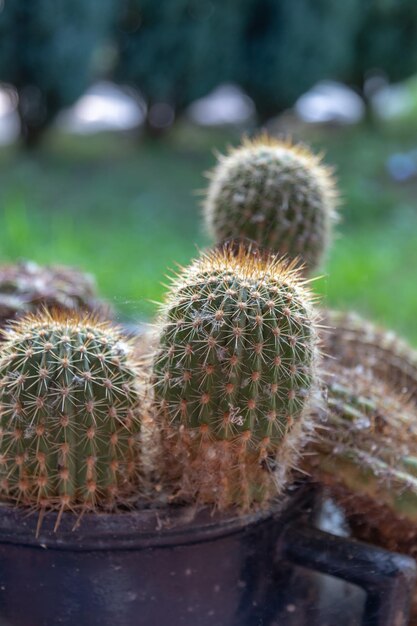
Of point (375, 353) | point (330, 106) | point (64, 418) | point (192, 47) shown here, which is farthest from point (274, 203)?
point (330, 106)

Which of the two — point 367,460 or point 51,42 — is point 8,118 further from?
point 367,460

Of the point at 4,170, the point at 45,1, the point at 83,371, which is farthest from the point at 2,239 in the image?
the point at 83,371

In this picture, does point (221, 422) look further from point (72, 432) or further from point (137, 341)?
point (137, 341)

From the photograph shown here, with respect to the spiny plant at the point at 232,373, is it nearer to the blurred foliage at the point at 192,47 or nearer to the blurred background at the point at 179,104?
the blurred background at the point at 179,104

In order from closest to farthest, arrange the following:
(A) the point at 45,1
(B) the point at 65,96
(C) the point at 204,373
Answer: (C) the point at 204,373 < (A) the point at 45,1 < (B) the point at 65,96

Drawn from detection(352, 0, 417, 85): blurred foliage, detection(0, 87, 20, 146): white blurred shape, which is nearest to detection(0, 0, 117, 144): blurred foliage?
detection(0, 87, 20, 146): white blurred shape
